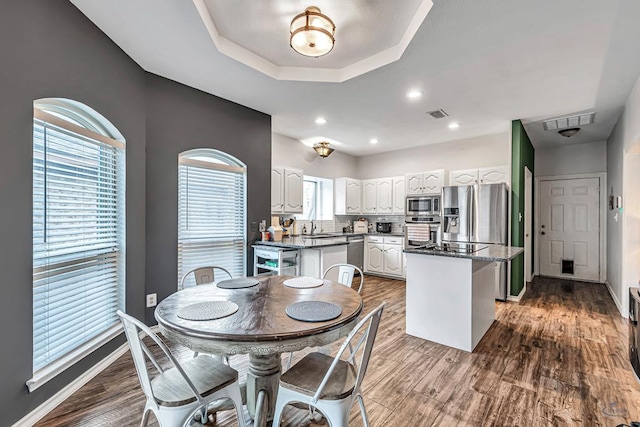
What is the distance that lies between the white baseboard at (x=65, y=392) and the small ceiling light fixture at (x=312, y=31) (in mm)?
2859

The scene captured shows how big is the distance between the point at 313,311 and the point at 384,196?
4.94 meters

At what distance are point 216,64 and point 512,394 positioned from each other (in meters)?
3.61

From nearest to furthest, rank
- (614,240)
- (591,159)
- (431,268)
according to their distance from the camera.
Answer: (431,268) < (614,240) < (591,159)

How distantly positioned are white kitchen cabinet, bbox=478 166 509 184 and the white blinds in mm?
4933

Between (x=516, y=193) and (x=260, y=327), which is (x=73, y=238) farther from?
(x=516, y=193)

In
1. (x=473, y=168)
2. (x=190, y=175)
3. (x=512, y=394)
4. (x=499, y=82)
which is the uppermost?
(x=499, y=82)

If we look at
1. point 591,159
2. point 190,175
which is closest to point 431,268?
point 190,175

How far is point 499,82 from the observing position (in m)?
3.05

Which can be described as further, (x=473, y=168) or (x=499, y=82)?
(x=473, y=168)

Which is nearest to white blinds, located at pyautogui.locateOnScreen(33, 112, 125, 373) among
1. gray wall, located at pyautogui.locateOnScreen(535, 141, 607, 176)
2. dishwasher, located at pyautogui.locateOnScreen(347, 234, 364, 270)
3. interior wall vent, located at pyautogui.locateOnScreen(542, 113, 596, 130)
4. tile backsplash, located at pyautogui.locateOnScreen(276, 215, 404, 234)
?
tile backsplash, located at pyautogui.locateOnScreen(276, 215, 404, 234)

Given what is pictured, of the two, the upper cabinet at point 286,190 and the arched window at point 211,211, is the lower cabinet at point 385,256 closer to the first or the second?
the upper cabinet at point 286,190

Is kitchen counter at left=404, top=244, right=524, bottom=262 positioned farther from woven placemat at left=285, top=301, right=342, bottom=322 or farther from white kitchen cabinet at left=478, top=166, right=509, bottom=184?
white kitchen cabinet at left=478, top=166, right=509, bottom=184

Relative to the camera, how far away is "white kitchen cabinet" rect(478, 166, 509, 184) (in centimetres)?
460

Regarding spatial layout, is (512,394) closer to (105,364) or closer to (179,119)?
(105,364)
